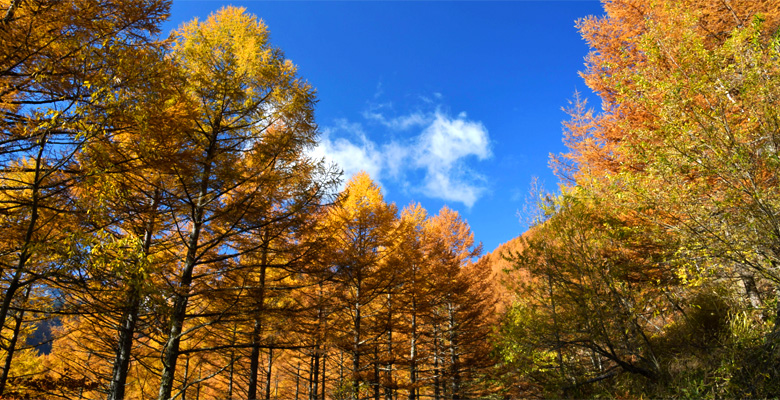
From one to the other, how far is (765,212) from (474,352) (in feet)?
44.3

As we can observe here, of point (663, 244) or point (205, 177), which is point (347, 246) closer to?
point (205, 177)

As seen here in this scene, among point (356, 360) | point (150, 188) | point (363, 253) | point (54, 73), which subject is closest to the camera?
point (54, 73)

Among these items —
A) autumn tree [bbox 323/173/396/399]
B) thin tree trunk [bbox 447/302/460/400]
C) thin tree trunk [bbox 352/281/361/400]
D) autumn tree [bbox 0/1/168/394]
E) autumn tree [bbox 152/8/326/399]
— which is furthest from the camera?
thin tree trunk [bbox 447/302/460/400]

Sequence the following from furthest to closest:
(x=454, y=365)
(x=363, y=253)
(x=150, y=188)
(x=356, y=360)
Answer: (x=454, y=365)
(x=363, y=253)
(x=356, y=360)
(x=150, y=188)

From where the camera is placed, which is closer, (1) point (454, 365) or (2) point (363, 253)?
(2) point (363, 253)

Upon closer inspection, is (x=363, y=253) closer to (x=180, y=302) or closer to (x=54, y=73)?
(x=180, y=302)

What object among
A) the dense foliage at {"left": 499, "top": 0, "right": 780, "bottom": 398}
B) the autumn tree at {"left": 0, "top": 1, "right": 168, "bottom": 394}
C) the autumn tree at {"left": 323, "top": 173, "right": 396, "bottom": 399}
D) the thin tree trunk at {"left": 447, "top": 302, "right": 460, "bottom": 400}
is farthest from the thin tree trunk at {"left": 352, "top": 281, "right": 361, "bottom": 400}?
the autumn tree at {"left": 0, "top": 1, "right": 168, "bottom": 394}

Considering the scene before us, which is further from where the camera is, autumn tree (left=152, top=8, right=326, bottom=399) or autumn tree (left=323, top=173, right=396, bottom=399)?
autumn tree (left=323, top=173, right=396, bottom=399)

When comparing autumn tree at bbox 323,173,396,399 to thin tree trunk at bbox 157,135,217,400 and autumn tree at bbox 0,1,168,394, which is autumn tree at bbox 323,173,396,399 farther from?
autumn tree at bbox 0,1,168,394

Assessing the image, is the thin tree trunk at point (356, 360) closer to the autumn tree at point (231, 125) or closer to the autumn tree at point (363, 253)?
the autumn tree at point (363, 253)

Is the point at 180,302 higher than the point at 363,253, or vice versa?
the point at 363,253

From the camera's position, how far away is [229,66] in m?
6.70

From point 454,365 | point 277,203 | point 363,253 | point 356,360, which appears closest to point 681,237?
point 277,203

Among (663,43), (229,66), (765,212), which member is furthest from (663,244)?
(229,66)
